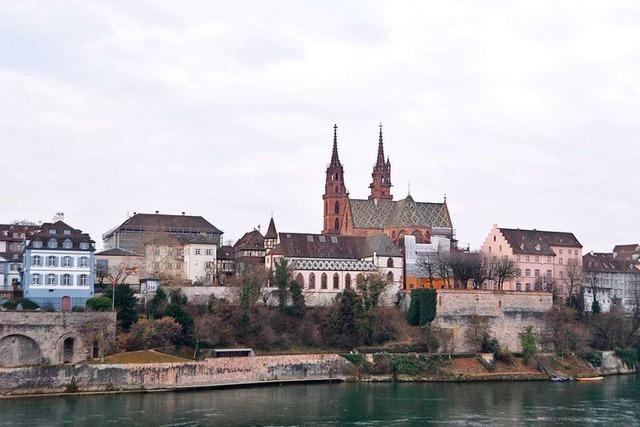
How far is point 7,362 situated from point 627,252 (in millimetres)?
74520

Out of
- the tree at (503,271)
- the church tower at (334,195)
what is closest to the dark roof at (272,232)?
the church tower at (334,195)

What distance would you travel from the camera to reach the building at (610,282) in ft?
289

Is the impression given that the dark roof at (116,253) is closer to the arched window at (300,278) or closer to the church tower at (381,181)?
the arched window at (300,278)

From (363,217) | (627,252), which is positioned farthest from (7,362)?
(627,252)

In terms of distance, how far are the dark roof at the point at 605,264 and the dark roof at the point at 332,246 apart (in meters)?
23.8

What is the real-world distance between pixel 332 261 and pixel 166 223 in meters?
20.6

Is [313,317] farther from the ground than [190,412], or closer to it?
farther from the ground

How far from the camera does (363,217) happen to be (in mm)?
97375

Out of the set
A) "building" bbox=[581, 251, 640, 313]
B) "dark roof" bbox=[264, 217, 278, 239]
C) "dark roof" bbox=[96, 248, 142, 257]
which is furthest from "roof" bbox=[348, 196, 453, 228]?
"dark roof" bbox=[96, 248, 142, 257]

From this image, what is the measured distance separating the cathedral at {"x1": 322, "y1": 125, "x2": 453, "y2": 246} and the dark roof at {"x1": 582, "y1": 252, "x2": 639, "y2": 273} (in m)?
15.5

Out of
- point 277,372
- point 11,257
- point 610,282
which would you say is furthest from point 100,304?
point 610,282

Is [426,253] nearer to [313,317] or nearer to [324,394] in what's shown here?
[313,317]

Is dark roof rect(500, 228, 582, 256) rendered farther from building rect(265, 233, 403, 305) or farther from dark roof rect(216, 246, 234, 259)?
dark roof rect(216, 246, 234, 259)

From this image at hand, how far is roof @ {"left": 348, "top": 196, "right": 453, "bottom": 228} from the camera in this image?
313 feet
